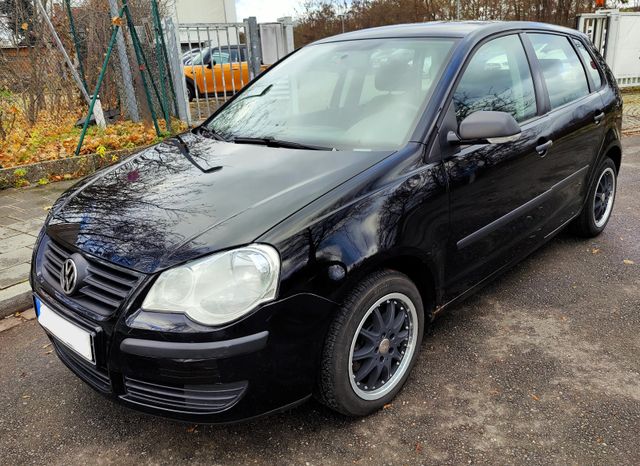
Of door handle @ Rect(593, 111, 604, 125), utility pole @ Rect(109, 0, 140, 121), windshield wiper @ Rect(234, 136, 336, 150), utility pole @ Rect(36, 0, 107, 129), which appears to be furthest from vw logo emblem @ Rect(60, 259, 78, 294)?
utility pole @ Rect(109, 0, 140, 121)

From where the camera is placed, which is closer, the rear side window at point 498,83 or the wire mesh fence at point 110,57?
the rear side window at point 498,83

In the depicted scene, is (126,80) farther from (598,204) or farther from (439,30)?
(598,204)

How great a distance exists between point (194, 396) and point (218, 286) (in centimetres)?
42

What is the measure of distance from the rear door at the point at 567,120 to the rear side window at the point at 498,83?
193 millimetres

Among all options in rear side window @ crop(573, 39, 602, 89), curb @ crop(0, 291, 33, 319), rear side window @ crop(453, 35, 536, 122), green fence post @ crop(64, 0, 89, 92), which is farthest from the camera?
green fence post @ crop(64, 0, 89, 92)

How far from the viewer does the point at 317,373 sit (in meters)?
2.13

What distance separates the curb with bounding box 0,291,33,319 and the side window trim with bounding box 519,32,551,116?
11.6 ft

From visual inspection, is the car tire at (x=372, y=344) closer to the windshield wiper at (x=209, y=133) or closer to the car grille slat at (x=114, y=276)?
the car grille slat at (x=114, y=276)

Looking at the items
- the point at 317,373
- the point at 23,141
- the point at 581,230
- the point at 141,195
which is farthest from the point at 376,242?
the point at 23,141

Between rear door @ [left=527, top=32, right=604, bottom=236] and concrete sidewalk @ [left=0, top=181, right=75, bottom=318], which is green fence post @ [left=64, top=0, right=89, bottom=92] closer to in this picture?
concrete sidewalk @ [left=0, top=181, right=75, bottom=318]

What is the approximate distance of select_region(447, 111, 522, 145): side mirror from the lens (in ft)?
8.32

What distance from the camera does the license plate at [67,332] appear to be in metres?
2.06

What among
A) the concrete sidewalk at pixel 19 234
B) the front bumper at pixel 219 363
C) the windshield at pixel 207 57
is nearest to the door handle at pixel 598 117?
the front bumper at pixel 219 363

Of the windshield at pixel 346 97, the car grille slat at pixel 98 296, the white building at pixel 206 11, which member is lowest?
the car grille slat at pixel 98 296
